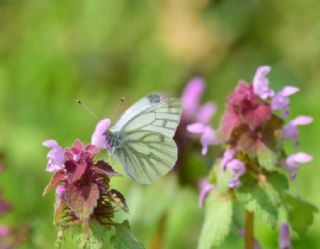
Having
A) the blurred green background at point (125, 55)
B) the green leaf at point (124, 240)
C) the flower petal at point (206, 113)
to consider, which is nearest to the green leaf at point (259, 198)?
the green leaf at point (124, 240)

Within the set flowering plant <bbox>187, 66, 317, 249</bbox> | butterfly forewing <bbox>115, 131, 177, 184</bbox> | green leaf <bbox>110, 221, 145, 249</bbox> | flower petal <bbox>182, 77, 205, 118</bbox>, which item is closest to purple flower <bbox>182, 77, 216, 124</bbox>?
flower petal <bbox>182, 77, 205, 118</bbox>

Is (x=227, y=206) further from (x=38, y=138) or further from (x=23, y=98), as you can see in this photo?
(x=23, y=98)

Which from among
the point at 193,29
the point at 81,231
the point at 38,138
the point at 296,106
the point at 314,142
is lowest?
the point at 81,231

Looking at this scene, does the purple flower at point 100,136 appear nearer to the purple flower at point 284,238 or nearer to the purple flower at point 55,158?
the purple flower at point 55,158

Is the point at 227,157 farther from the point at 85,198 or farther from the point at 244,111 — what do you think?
the point at 85,198

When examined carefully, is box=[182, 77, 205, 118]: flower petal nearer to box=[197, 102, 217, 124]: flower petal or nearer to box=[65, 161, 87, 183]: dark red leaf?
box=[197, 102, 217, 124]: flower petal

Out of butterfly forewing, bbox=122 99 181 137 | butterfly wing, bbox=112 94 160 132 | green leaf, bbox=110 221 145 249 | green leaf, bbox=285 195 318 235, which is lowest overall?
green leaf, bbox=110 221 145 249

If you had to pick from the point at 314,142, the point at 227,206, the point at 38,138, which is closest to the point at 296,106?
the point at 314,142
